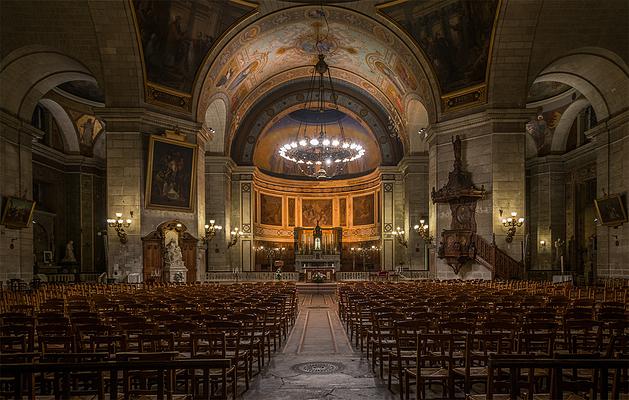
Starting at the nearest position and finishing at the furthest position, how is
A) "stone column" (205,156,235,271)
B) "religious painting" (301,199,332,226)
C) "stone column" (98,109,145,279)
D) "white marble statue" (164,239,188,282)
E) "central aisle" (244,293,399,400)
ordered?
"central aisle" (244,293,399,400), "stone column" (98,109,145,279), "white marble statue" (164,239,188,282), "stone column" (205,156,235,271), "religious painting" (301,199,332,226)

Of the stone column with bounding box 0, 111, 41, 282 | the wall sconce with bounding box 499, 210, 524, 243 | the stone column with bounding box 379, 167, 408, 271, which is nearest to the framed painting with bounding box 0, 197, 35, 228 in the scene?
the stone column with bounding box 0, 111, 41, 282

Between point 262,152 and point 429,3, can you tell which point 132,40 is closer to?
point 429,3

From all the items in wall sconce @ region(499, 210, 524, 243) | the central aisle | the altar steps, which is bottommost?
the altar steps

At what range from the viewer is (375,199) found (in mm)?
40469

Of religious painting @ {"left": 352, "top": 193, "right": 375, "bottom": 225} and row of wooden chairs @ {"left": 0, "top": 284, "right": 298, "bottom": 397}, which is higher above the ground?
religious painting @ {"left": 352, "top": 193, "right": 375, "bottom": 225}

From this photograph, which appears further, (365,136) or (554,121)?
(365,136)

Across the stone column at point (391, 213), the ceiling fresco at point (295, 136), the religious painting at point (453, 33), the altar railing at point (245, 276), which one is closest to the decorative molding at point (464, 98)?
the religious painting at point (453, 33)

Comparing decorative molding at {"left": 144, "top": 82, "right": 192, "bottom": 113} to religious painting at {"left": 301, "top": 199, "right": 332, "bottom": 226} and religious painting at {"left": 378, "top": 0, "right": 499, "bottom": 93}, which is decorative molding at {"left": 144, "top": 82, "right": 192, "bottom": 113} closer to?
religious painting at {"left": 378, "top": 0, "right": 499, "bottom": 93}

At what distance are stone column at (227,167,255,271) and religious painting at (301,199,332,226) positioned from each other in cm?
782

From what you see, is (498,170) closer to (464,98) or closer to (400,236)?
(464,98)

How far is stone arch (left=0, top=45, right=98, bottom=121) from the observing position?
827 inches

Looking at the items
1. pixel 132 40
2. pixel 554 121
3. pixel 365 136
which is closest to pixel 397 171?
pixel 365 136

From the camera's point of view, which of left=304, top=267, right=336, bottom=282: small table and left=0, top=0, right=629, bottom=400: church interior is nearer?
left=0, top=0, right=629, bottom=400: church interior

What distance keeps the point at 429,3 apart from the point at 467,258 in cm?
1191
